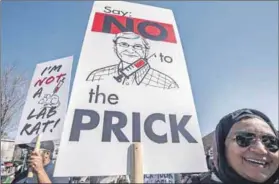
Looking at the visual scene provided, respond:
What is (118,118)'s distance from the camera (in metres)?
1.32

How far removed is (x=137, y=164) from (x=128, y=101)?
0.39 metres

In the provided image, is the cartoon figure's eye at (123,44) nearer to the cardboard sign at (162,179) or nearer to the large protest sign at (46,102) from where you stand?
the large protest sign at (46,102)

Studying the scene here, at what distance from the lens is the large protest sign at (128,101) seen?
1.21 meters

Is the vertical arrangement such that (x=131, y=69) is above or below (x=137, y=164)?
above

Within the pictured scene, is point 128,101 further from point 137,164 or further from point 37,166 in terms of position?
point 37,166

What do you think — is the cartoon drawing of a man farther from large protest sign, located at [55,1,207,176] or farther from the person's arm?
the person's arm

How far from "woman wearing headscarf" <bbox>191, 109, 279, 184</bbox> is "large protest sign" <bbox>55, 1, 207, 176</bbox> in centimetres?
13

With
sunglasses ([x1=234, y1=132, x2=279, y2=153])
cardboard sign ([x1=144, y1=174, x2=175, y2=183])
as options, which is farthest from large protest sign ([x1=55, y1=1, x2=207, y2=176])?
cardboard sign ([x1=144, y1=174, x2=175, y2=183])

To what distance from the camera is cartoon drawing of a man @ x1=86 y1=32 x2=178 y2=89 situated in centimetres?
144

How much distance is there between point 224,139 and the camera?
4.33 feet

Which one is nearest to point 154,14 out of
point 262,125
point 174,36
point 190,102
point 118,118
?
point 174,36

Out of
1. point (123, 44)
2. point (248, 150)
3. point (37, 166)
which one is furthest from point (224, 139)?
point (37, 166)

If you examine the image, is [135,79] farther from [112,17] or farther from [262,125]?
[262,125]

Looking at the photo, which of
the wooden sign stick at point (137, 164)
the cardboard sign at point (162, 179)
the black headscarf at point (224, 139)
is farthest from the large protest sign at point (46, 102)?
the cardboard sign at point (162, 179)
